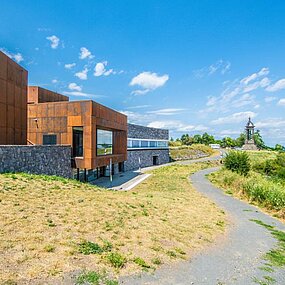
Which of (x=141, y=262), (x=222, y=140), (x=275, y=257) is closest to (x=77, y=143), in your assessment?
(x=141, y=262)

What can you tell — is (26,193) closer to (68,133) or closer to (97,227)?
(97,227)

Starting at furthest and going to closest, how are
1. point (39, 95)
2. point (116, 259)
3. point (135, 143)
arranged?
1. point (135, 143)
2. point (39, 95)
3. point (116, 259)

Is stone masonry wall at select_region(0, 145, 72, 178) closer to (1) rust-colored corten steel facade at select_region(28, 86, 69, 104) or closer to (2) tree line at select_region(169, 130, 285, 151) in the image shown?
(1) rust-colored corten steel facade at select_region(28, 86, 69, 104)

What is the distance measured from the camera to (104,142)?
80.9ft

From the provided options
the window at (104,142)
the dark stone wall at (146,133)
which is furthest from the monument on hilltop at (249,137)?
the window at (104,142)

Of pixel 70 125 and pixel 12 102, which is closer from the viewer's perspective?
pixel 12 102

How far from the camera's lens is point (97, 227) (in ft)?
24.0

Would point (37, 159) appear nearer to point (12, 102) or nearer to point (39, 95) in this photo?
point (12, 102)

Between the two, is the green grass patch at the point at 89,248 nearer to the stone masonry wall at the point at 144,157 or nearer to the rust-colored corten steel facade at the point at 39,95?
the rust-colored corten steel facade at the point at 39,95

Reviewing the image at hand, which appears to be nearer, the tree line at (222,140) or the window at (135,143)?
the window at (135,143)

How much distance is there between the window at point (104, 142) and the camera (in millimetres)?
22797

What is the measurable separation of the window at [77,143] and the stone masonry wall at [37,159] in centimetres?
73

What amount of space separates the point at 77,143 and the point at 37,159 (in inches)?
183

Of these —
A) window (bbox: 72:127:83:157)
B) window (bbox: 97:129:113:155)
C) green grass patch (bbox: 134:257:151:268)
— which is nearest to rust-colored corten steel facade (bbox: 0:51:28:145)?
window (bbox: 72:127:83:157)
